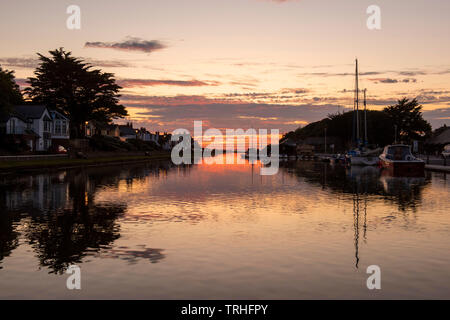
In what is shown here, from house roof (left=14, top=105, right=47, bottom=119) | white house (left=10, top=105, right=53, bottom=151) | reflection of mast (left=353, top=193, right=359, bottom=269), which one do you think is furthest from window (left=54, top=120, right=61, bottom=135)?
reflection of mast (left=353, top=193, right=359, bottom=269)

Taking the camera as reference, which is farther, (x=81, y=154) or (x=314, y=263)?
(x=81, y=154)

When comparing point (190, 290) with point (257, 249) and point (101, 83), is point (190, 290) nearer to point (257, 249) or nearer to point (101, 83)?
point (257, 249)

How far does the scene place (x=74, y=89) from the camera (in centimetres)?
9300

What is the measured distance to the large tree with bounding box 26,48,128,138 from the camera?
90375 millimetres

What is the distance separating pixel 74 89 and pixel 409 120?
110 meters

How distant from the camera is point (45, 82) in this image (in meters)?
Answer: 91.1

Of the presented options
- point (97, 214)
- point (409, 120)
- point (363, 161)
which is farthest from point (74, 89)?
point (409, 120)

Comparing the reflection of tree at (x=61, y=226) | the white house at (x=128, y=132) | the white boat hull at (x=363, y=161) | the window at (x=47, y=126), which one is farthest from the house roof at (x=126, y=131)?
the reflection of tree at (x=61, y=226)

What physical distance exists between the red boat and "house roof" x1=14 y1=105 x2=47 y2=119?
58321 mm

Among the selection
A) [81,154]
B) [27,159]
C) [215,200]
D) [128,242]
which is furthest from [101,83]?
[128,242]

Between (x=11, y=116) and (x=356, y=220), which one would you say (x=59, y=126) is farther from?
(x=356, y=220)

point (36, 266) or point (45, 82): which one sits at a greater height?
point (45, 82)

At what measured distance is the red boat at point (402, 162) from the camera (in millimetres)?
48000
